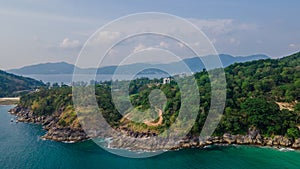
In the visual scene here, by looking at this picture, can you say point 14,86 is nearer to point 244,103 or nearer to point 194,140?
point 194,140

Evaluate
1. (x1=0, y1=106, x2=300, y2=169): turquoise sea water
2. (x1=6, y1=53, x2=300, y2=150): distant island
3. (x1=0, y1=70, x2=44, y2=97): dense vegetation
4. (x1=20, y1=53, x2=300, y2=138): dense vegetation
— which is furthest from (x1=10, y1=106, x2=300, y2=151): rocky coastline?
(x1=0, y1=70, x2=44, y2=97): dense vegetation

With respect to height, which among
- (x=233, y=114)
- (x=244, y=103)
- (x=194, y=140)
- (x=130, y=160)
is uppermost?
(x=244, y=103)

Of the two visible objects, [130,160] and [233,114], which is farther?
[233,114]

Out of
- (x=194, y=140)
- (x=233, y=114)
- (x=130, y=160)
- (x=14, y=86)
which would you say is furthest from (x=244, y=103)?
(x=14, y=86)

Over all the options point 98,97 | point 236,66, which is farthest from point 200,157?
point 236,66

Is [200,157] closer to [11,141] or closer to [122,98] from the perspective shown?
[122,98]

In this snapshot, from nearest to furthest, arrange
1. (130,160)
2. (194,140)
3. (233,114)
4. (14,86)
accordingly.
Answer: (130,160), (194,140), (233,114), (14,86)

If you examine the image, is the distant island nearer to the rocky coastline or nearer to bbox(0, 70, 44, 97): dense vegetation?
the rocky coastline

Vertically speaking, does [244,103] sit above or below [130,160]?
above
